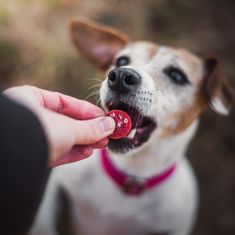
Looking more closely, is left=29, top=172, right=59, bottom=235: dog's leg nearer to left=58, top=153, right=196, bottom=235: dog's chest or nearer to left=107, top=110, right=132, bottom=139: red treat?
left=58, top=153, right=196, bottom=235: dog's chest

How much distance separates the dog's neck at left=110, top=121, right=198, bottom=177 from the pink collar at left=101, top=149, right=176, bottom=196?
0.08 ft

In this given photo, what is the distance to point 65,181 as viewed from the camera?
8.86 ft

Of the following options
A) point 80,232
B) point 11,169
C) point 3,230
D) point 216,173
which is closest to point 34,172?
point 11,169

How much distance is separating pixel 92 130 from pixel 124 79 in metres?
0.53

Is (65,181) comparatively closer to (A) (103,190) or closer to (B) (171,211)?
(A) (103,190)

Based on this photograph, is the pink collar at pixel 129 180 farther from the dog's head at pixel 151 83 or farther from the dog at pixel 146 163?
the dog's head at pixel 151 83

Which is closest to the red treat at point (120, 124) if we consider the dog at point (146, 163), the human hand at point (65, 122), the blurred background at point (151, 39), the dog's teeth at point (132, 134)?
the human hand at point (65, 122)

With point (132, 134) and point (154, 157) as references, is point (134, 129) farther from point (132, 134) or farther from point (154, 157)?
point (154, 157)

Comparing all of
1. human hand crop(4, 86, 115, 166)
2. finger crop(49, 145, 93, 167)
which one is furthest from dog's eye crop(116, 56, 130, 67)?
finger crop(49, 145, 93, 167)

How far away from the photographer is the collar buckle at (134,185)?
8.31ft

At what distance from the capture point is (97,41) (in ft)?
8.91

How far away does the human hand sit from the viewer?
1344 millimetres

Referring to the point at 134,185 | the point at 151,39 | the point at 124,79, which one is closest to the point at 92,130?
the point at 124,79

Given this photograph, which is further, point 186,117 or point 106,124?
point 186,117
